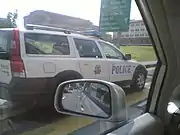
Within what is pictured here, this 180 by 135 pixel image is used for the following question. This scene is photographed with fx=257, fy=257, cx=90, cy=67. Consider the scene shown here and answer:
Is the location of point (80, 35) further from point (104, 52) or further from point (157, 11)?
point (157, 11)

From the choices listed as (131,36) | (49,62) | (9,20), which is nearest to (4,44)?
(49,62)

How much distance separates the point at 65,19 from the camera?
8.58ft

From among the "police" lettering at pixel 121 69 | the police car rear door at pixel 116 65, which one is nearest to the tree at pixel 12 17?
the police car rear door at pixel 116 65

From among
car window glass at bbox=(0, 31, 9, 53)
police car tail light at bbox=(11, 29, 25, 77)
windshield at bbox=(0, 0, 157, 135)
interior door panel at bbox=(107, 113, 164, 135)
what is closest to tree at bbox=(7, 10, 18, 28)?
windshield at bbox=(0, 0, 157, 135)

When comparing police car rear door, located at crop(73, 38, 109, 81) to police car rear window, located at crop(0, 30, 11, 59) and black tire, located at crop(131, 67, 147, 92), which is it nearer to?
black tire, located at crop(131, 67, 147, 92)

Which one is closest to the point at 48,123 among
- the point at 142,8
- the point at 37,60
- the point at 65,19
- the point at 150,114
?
the point at 37,60

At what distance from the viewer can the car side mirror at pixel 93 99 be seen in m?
1.27

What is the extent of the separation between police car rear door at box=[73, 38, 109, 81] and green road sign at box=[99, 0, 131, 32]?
2.58 feet

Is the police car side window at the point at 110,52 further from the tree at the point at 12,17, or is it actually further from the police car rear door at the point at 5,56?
the tree at the point at 12,17

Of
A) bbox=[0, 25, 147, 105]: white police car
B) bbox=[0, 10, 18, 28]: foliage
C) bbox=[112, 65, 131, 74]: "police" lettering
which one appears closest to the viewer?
bbox=[0, 10, 18, 28]: foliage

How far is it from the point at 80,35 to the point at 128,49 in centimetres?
74

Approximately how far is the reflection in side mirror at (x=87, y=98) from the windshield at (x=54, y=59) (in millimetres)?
402

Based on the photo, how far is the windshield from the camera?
225 cm

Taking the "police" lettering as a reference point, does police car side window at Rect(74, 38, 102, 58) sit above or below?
above
